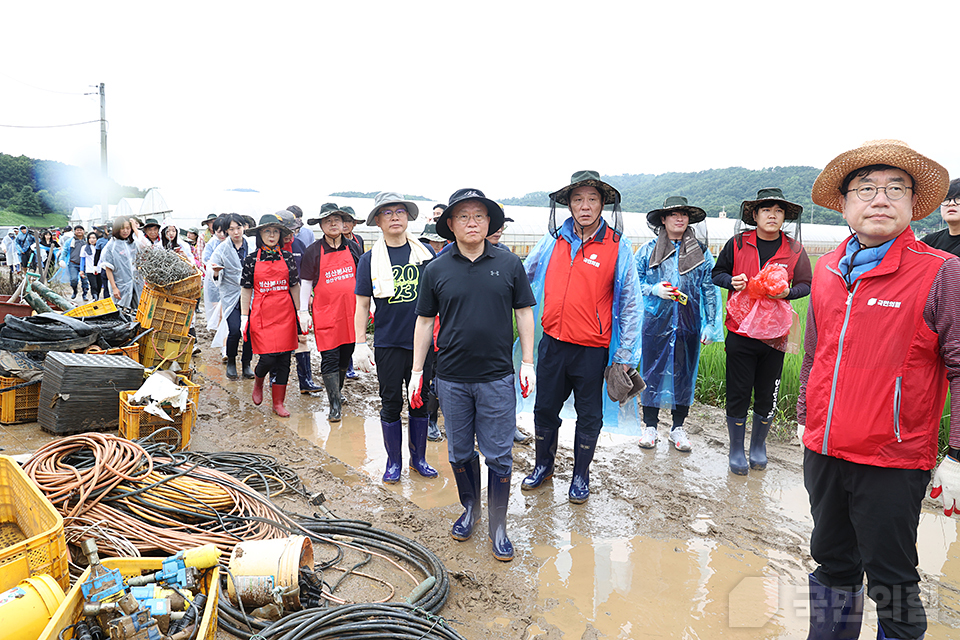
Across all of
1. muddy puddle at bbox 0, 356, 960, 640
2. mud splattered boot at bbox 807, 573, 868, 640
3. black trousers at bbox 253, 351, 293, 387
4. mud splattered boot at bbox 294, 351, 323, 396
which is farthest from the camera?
mud splattered boot at bbox 294, 351, 323, 396

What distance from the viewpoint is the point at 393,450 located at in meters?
4.18

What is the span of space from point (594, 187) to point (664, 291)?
4.24 ft

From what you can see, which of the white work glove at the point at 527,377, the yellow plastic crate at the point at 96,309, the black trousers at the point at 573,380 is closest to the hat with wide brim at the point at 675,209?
the black trousers at the point at 573,380

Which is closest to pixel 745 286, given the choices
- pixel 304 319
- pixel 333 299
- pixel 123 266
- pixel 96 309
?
pixel 333 299

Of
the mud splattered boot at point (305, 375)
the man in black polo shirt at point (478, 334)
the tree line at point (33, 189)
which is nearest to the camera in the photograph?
the man in black polo shirt at point (478, 334)

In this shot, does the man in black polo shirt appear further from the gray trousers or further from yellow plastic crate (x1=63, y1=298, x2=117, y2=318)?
yellow plastic crate (x1=63, y1=298, x2=117, y2=318)

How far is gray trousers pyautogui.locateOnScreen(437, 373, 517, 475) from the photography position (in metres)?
3.12

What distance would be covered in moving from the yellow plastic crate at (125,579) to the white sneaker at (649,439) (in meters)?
3.67

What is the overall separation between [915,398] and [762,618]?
1.36 meters

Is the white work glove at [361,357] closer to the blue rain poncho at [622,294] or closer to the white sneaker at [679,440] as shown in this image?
the blue rain poncho at [622,294]

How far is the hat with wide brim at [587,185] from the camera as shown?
367cm

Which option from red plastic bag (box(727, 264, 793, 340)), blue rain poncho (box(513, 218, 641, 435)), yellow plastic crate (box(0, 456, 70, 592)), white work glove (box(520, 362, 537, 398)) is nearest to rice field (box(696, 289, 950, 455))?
red plastic bag (box(727, 264, 793, 340))

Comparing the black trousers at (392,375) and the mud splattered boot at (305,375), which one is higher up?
the black trousers at (392,375)

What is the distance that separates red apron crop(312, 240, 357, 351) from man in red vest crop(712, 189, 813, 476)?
3306 mm
